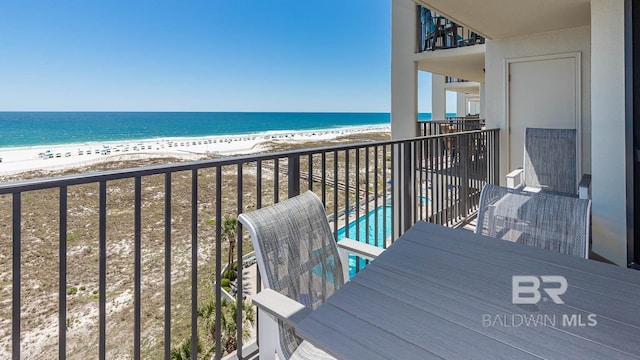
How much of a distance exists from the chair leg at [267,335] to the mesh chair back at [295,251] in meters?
0.03

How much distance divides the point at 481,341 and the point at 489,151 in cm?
434

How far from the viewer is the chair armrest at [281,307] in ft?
3.19

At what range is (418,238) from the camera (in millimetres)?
1330

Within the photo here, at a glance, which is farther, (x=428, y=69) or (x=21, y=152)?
(x=21, y=152)

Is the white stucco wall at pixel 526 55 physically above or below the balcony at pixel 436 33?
below

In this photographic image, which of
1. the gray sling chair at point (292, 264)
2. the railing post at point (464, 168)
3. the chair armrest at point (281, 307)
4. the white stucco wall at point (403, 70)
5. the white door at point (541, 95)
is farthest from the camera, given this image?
the white stucco wall at point (403, 70)

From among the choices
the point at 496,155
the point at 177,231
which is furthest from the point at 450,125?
the point at 177,231

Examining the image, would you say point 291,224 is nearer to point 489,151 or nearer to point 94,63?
point 489,151

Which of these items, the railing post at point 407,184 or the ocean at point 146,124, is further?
the ocean at point 146,124

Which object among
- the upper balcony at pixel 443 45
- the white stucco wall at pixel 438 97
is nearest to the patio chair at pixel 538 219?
the upper balcony at pixel 443 45

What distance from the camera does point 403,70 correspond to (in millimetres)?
7160

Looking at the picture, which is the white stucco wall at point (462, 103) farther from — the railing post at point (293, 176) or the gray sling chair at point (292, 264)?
the gray sling chair at point (292, 264)

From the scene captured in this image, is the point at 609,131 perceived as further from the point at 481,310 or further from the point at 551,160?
the point at 481,310

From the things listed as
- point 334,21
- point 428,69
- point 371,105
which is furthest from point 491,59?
point 371,105
